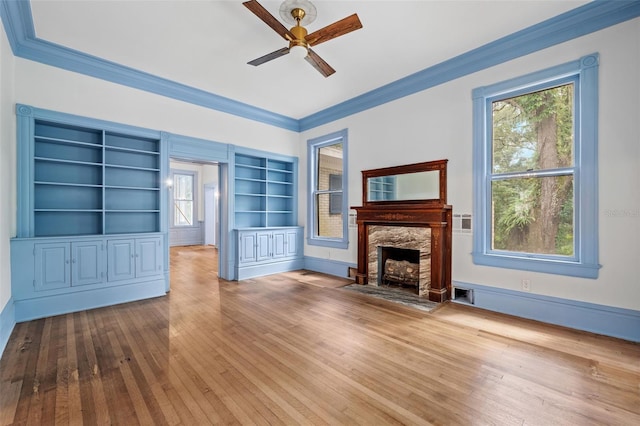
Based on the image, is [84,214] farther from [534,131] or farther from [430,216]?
[534,131]

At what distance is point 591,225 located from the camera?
2922 millimetres

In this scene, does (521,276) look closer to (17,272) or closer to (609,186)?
(609,186)

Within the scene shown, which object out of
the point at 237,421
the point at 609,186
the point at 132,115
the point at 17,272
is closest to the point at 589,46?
the point at 609,186

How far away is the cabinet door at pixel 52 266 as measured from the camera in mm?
3361

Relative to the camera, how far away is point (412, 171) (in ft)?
14.3

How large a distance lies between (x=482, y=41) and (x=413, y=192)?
6.77ft

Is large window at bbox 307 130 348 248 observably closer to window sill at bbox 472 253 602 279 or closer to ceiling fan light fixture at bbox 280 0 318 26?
window sill at bbox 472 253 602 279

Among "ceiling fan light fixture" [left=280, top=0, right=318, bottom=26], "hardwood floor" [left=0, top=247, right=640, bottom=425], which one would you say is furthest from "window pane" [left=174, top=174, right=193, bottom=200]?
"ceiling fan light fixture" [left=280, top=0, right=318, bottom=26]

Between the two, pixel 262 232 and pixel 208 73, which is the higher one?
pixel 208 73

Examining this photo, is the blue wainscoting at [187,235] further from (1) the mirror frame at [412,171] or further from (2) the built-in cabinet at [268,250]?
(1) the mirror frame at [412,171]

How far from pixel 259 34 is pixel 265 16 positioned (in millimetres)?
803

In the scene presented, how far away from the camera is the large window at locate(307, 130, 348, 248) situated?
19.5 feet

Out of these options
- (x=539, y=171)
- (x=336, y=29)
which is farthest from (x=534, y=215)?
(x=336, y=29)

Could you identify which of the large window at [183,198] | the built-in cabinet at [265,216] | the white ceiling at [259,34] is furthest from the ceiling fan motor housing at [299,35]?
the large window at [183,198]
